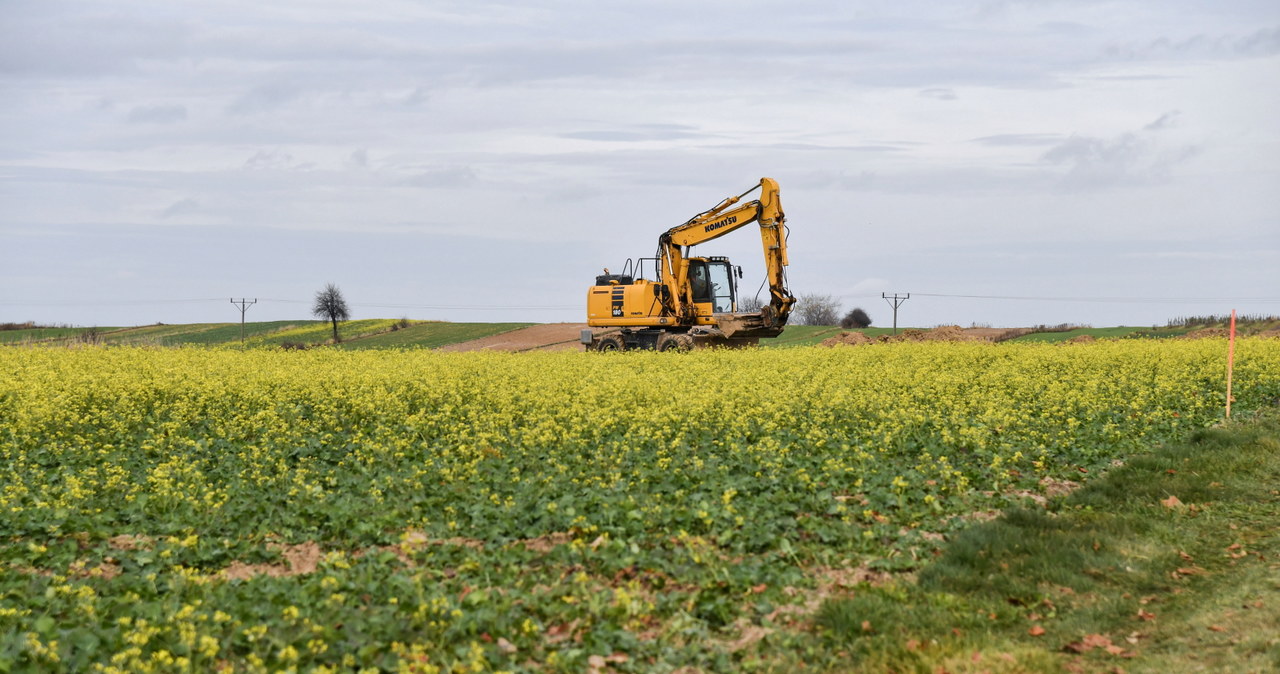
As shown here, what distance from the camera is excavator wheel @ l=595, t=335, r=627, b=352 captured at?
36.8 m

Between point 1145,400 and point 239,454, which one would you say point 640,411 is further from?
point 1145,400

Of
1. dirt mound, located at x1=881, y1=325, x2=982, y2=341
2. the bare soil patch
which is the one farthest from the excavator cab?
the bare soil patch

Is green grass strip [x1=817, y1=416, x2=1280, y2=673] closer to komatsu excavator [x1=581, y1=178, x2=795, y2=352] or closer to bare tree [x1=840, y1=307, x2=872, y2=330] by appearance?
komatsu excavator [x1=581, y1=178, x2=795, y2=352]

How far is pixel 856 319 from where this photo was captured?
69188mm

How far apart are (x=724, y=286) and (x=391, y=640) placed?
28907 mm

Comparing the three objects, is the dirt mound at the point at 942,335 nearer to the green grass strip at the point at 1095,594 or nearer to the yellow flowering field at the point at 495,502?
the yellow flowering field at the point at 495,502

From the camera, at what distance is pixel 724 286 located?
3566 centimetres

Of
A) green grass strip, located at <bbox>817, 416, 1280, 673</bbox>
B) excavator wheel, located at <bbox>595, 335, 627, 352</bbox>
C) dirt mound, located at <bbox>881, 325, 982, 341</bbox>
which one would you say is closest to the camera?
green grass strip, located at <bbox>817, 416, 1280, 673</bbox>

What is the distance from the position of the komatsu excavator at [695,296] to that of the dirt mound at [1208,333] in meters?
20.8

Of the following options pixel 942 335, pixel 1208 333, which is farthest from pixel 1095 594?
pixel 1208 333

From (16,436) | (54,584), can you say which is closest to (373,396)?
(16,436)

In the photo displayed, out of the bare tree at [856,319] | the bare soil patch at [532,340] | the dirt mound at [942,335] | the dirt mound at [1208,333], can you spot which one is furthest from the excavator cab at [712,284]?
the bare tree at [856,319]

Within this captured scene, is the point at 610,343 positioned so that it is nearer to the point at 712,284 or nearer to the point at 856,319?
the point at 712,284

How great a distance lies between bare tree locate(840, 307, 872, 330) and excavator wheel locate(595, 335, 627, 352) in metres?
34.6
